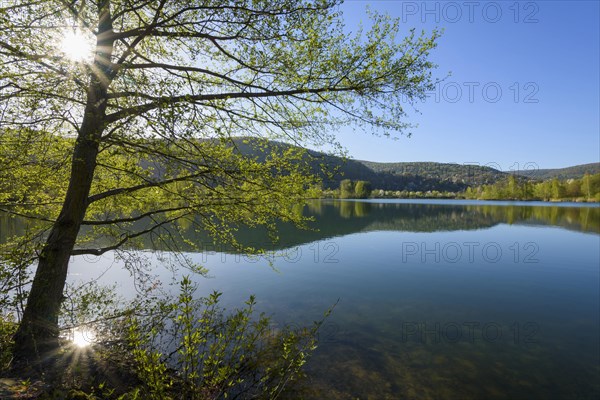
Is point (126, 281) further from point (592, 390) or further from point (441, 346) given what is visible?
point (592, 390)

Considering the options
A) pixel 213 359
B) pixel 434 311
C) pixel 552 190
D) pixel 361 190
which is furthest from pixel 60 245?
pixel 361 190

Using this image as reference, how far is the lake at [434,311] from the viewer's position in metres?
8.70

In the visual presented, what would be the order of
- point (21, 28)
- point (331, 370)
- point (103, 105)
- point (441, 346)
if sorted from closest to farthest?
1. point (21, 28)
2. point (103, 105)
3. point (331, 370)
4. point (441, 346)

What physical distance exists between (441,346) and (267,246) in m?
20.0

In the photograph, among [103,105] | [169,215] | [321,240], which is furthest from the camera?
[321,240]

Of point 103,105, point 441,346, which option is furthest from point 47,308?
point 441,346

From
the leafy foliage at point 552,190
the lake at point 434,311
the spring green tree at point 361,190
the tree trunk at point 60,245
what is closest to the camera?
the tree trunk at point 60,245

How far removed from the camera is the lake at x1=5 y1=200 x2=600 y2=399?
870cm

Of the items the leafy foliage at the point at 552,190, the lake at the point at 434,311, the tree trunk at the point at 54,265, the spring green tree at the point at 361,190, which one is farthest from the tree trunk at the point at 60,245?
the spring green tree at the point at 361,190

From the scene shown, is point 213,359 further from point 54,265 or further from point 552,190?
point 552,190

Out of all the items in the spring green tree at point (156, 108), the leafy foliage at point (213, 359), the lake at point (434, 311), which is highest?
the spring green tree at point (156, 108)

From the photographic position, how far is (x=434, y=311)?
14070 mm

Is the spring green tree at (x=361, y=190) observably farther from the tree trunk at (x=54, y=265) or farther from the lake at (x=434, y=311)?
the tree trunk at (x=54, y=265)

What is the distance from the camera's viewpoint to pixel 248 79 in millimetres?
6773
